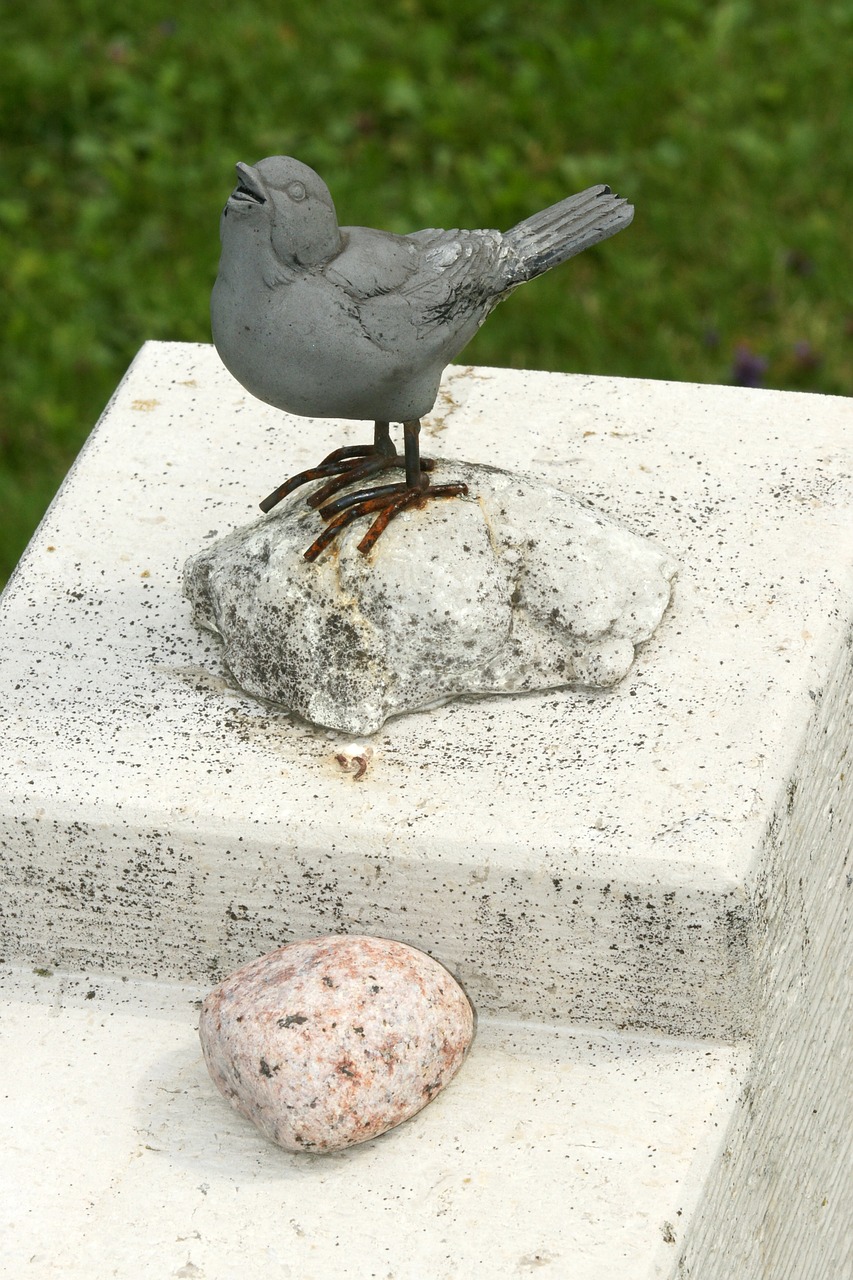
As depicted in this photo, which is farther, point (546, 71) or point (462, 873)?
point (546, 71)

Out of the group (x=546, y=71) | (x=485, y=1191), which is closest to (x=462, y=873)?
(x=485, y=1191)

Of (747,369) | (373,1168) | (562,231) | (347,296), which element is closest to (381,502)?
(347,296)

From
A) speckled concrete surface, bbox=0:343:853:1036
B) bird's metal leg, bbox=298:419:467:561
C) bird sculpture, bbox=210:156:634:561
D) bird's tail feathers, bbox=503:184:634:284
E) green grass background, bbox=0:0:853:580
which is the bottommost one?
speckled concrete surface, bbox=0:343:853:1036

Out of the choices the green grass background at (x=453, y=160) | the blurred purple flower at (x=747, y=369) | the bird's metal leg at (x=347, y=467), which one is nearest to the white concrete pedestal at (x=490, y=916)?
the bird's metal leg at (x=347, y=467)

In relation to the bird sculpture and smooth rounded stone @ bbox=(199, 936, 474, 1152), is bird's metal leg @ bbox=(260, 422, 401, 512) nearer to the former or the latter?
the bird sculpture

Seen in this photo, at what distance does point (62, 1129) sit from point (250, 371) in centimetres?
84

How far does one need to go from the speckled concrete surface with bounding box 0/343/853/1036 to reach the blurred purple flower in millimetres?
1315

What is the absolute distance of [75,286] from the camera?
4.04 meters

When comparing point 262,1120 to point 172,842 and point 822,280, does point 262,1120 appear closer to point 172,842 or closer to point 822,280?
point 172,842

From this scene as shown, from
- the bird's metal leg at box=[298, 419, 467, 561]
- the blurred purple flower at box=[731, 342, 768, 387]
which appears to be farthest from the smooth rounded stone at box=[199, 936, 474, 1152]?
the blurred purple flower at box=[731, 342, 768, 387]

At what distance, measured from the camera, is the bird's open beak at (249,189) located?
186 centimetres

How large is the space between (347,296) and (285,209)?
111 mm

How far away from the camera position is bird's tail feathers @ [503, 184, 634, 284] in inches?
80.4

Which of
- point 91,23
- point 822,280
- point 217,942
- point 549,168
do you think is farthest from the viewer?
point 91,23
